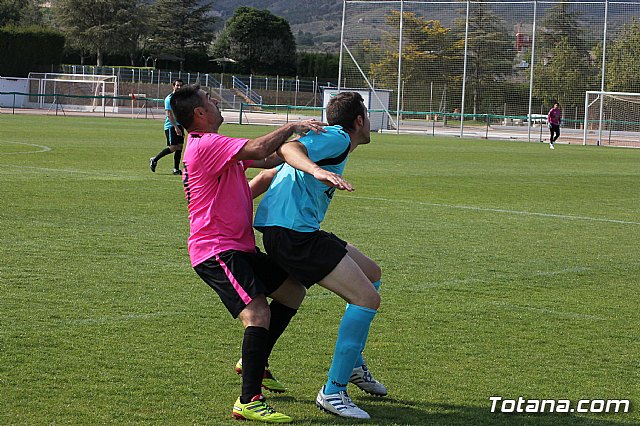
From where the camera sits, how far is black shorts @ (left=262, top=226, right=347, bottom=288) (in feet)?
17.3

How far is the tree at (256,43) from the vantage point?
4749 inches

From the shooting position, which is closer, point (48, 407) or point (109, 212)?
point (48, 407)

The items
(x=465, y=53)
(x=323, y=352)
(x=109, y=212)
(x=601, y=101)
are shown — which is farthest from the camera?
(x=465, y=53)

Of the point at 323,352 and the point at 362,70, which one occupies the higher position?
the point at 362,70

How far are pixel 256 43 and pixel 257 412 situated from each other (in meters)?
121

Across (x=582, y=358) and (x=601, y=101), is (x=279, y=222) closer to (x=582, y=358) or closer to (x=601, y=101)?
(x=582, y=358)

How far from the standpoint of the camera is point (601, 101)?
155 feet

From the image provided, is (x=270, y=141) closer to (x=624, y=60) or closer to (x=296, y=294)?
(x=296, y=294)

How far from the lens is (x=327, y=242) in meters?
5.35

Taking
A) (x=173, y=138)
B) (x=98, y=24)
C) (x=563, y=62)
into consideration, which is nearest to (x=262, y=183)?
(x=173, y=138)

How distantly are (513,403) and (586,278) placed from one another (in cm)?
449

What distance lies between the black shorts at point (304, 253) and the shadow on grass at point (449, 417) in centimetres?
Answer: 78

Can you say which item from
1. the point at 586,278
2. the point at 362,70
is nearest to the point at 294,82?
the point at 362,70

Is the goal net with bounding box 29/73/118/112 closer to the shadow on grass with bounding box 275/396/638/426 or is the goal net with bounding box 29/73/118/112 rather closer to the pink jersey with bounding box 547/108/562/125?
the pink jersey with bounding box 547/108/562/125
